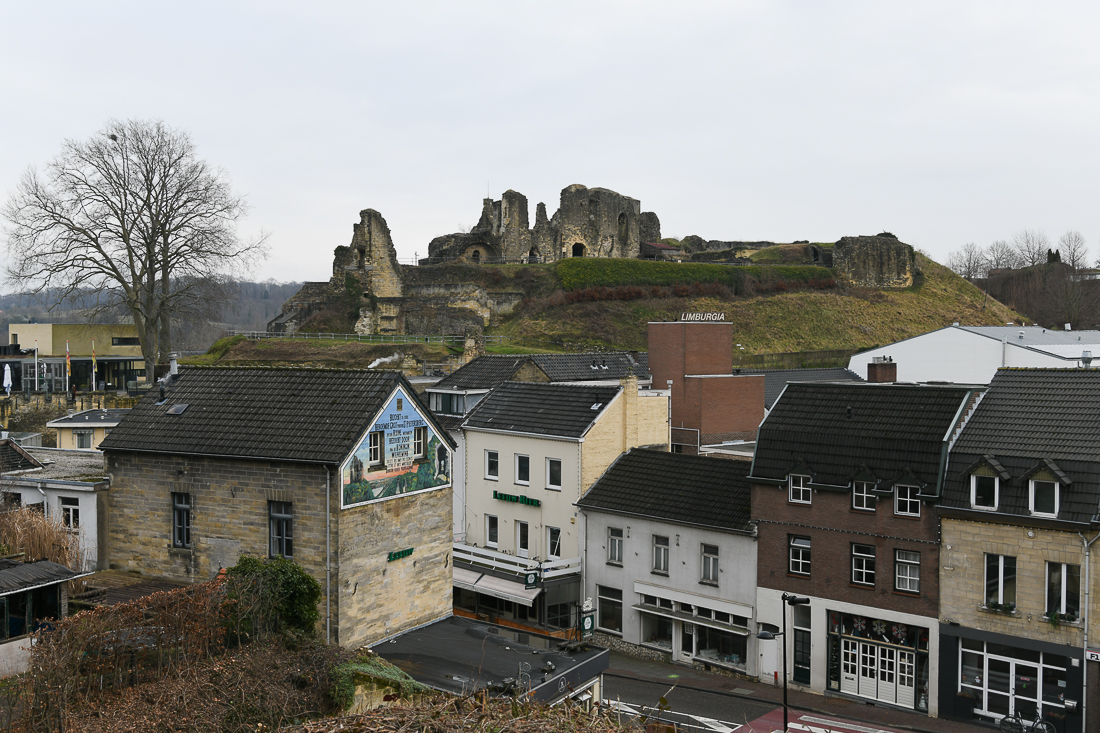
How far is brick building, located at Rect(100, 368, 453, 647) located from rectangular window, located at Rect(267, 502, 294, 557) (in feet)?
0.09

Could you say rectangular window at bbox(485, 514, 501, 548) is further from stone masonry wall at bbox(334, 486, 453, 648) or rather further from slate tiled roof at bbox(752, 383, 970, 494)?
slate tiled roof at bbox(752, 383, 970, 494)

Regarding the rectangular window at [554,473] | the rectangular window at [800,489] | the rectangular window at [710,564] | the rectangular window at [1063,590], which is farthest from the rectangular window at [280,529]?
the rectangular window at [1063,590]

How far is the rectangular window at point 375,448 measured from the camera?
61.3ft

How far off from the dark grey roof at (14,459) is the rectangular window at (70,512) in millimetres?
3297

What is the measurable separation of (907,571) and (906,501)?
1.56 m

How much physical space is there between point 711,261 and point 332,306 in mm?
33957

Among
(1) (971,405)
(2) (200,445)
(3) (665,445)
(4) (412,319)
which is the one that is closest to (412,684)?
(2) (200,445)

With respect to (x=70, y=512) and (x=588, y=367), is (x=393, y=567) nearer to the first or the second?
(x=70, y=512)

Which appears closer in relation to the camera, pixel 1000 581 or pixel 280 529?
pixel 280 529

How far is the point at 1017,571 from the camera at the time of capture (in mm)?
18844

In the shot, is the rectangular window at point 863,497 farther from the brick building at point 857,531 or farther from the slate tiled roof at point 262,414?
the slate tiled roof at point 262,414

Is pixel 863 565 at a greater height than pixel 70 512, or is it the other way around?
pixel 70 512

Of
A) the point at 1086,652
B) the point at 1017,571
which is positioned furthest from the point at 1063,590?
the point at 1086,652

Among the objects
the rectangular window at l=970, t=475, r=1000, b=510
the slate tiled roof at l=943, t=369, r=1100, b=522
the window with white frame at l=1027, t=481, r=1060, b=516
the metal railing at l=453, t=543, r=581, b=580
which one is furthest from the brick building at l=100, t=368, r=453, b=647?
the window with white frame at l=1027, t=481, r=1060, b=516
